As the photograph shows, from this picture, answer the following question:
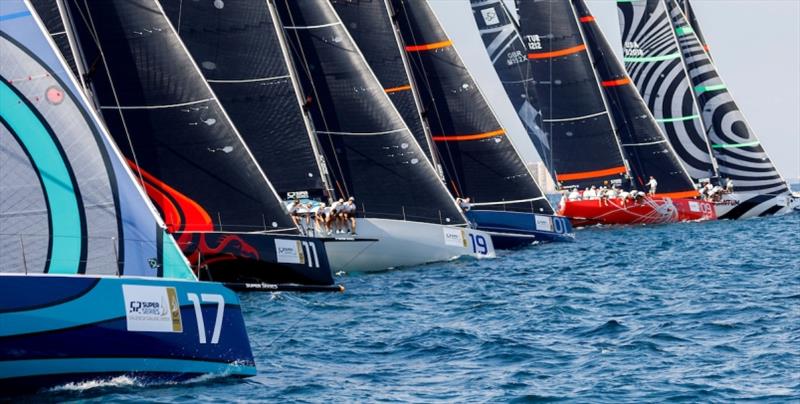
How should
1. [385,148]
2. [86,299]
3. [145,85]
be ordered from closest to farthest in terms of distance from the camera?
[86,299], [145,85], [385,148]

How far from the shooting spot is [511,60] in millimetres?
49656

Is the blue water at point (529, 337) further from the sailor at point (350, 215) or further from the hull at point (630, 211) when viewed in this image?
the hull at point (630, 211)

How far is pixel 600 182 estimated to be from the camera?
152 feet

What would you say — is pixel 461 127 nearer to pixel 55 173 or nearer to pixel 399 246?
pixel 399 246

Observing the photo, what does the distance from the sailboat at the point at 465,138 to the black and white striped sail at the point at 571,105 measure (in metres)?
8.94

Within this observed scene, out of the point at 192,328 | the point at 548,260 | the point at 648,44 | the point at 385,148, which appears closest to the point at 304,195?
the point at 385,148

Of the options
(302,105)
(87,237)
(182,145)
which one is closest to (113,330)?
(87,237)

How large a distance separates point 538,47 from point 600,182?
5.10 m

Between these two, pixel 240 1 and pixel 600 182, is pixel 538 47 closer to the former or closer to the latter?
pixel 600 182

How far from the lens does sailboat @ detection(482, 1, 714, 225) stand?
46094mm

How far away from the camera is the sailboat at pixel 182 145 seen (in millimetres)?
20359

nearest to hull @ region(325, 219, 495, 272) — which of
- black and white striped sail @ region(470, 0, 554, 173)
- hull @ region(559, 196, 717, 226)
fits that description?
hull @ region(559, 196, 717, 226)

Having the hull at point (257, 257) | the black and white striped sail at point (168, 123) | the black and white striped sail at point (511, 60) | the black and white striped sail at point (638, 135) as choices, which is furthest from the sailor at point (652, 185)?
the black and white striped sail at point (168, 123)

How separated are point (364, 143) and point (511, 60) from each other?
20880 mm
